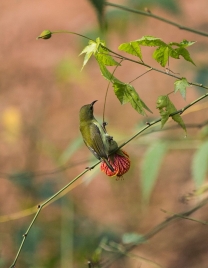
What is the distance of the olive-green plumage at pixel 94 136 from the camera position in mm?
1004

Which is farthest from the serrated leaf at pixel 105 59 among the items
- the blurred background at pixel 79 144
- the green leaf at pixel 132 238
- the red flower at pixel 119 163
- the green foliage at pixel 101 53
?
the blurred background at pixel 79 144

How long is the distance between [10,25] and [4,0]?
20.5 inches

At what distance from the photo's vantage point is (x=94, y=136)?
1.09 metres

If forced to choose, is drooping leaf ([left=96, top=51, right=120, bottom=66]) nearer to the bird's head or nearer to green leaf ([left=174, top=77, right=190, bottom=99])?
green leaf ([left=174, top=77, right=190, bottom=99])

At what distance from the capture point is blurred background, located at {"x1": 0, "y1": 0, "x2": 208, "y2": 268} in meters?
1.91

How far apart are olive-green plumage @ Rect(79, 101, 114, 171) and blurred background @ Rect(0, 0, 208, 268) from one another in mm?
278

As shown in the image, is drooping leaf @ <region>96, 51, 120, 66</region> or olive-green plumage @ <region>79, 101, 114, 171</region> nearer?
drooping leaf @ <region>96, 51, 120, 66</region>

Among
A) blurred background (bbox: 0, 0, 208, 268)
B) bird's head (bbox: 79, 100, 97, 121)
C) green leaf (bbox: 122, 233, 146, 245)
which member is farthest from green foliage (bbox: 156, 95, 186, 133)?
blurred background (bbox: 0, 0, 208, 268)

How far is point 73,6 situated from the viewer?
536 cm

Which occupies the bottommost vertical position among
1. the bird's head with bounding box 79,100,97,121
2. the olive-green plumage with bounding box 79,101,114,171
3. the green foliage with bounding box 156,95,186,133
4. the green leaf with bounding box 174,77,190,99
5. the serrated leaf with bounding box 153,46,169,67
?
the green foliage with bounding box 156,95,186,133

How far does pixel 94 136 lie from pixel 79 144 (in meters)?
0.51

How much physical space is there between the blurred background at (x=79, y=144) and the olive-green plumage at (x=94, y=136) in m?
0.28

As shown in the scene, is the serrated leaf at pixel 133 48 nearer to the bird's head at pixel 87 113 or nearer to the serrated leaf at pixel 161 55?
the serrated leaf at pixel 161 55

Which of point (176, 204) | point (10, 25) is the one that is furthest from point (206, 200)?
point (10, 25)
